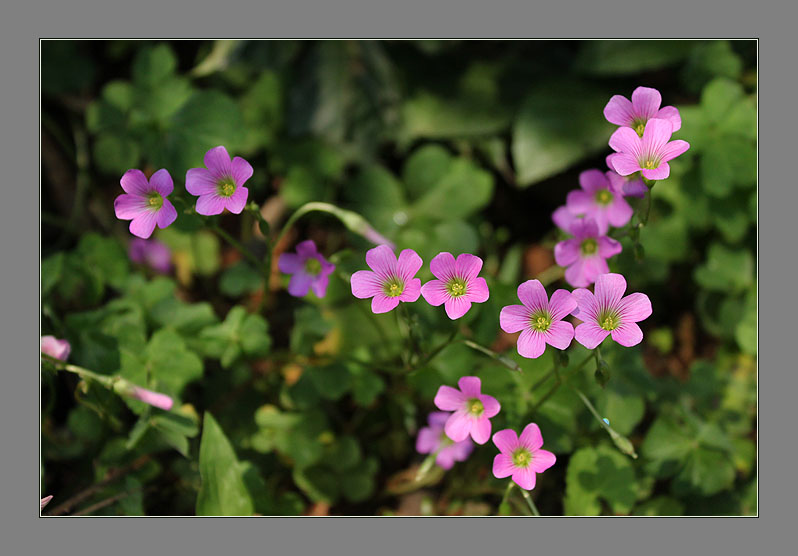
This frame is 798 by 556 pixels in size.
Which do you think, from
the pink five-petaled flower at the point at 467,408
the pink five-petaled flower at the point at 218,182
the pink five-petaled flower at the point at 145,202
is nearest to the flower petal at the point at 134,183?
the pink five-petaled flower at the point at 145,202

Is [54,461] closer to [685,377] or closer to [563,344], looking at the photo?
[563,344]

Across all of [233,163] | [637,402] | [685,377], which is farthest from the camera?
[685,377]

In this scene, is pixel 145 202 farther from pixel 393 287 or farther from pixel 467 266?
pixel 467 266

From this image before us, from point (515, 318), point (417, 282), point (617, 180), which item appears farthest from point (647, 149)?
point (417, 282)

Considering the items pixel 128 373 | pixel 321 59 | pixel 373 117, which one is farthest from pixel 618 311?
pixel 321 59

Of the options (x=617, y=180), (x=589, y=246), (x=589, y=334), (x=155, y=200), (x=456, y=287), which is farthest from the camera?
(x=589, y=246)

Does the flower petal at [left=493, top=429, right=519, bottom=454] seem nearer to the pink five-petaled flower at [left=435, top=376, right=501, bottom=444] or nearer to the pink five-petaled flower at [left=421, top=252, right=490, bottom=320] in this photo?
the pink five-petaled flower at [left=435, top=376, right=501, bottom=444]

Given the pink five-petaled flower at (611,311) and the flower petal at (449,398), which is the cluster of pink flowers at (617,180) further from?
the flower petal at (449,398)

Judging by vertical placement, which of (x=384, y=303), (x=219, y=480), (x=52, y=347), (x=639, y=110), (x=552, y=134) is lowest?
(x=219, y=480)
